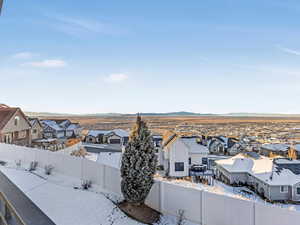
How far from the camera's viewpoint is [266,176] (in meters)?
13.3

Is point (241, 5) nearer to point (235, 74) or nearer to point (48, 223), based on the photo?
point (48, 223)

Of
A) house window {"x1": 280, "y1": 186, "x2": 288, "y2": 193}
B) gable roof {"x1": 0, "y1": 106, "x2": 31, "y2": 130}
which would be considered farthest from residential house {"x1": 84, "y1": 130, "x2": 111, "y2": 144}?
house window {"x1": 280, "y1": 186, "x2": 288, "y2": 193}

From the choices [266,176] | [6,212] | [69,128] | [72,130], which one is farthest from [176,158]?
[72,130]

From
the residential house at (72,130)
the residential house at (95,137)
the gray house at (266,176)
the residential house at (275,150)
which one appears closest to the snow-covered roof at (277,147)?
the residential house at (275,150)

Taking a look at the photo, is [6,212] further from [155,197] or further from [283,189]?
[283,189]

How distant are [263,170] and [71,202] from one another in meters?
11.9

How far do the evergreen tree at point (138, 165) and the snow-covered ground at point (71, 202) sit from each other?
0.52m

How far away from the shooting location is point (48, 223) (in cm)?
99

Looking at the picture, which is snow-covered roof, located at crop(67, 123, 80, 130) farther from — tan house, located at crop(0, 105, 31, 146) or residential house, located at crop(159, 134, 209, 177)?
residential house, located at crop(159, 134, 209, 177)

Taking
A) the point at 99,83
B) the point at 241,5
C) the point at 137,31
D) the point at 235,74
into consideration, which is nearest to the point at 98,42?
the point at 137,31

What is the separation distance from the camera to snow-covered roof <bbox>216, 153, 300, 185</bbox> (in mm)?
12697

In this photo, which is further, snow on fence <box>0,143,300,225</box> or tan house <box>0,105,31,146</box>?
tan house <box>0,105,31,146</box>

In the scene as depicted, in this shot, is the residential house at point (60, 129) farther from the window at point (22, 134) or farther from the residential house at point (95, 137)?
the window at point (22, 134)

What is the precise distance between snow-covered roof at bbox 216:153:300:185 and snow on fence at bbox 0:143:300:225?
30.0ft
